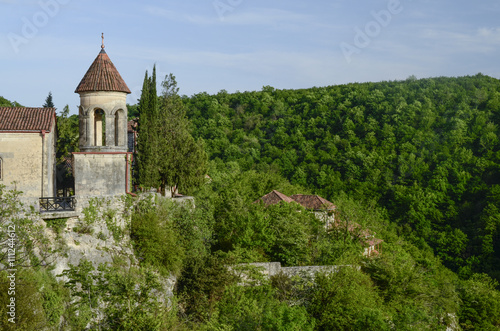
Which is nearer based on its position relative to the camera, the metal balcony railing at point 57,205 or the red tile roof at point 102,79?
the metal balcony railing at point 57,205

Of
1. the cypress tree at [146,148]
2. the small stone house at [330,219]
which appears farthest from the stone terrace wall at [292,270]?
the cypress tree at [146,148]

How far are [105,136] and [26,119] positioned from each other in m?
3.28

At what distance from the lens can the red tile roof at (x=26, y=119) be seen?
23.7m

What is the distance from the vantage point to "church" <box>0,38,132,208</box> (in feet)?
77.3

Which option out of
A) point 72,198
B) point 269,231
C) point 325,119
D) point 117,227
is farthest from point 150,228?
point 325,119

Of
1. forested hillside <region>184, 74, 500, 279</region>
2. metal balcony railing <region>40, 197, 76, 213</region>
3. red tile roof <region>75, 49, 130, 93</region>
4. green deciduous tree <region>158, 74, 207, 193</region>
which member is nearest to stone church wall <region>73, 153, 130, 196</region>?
metal balcony railing <region>40, 197, 76, 213</region>

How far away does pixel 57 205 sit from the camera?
72.3ft

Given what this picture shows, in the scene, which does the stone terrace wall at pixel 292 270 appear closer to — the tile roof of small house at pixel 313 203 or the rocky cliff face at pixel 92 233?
the rocky cliff face at pixel 92 233

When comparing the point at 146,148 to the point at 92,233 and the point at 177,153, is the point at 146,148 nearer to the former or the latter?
the point at 177,153

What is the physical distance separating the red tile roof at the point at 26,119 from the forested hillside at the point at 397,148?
37.9 m

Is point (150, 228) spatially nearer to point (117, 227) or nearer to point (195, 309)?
point (117, 227)

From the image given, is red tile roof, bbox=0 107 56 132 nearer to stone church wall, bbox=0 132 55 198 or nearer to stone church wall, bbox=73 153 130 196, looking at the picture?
stone church wall, bbox=0 132 55 198

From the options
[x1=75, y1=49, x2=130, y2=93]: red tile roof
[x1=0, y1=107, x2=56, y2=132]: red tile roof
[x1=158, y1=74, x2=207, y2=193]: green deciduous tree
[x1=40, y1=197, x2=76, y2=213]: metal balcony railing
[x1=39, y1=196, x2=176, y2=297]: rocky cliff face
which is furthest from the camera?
[x1=158, y1=74, x2=207, y2=193]: green deciduous tree

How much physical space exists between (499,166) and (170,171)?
50.7 metres
